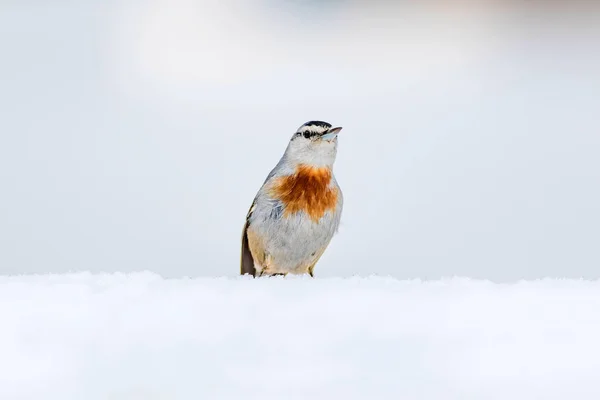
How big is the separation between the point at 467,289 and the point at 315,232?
1378 mm

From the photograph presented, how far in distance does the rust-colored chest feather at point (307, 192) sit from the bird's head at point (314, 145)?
0.03 meters

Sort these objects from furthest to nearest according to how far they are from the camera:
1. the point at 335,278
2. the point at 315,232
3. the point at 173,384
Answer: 1. the point at 315,232
2. the point at 335,278
3. the point at 173,384

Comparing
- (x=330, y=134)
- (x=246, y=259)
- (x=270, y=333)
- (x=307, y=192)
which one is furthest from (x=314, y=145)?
(x=270, y=333)

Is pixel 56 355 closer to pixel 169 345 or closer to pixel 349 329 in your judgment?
pixel 169 345

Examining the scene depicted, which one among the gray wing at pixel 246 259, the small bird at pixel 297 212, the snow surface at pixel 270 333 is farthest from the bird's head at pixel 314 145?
the snow surface at pixel 270 333

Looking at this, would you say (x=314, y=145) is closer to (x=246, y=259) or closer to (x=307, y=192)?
(x=307, y=192)

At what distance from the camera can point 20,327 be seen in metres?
0.58

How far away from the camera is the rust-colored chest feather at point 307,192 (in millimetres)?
2029

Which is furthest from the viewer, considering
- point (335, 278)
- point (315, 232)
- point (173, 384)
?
point (315, 232)

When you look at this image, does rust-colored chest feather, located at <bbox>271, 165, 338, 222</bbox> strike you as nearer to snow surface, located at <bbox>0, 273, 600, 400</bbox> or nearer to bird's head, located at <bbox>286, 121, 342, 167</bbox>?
bird's head, located at <bbox>286, 121, 342, 167</bbox>

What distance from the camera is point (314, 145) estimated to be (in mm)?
2131

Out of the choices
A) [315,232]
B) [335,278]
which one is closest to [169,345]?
[335,278]

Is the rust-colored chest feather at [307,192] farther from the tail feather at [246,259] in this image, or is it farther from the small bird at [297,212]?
the tail feather at [246,259]

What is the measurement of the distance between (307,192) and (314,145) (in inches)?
6.2
